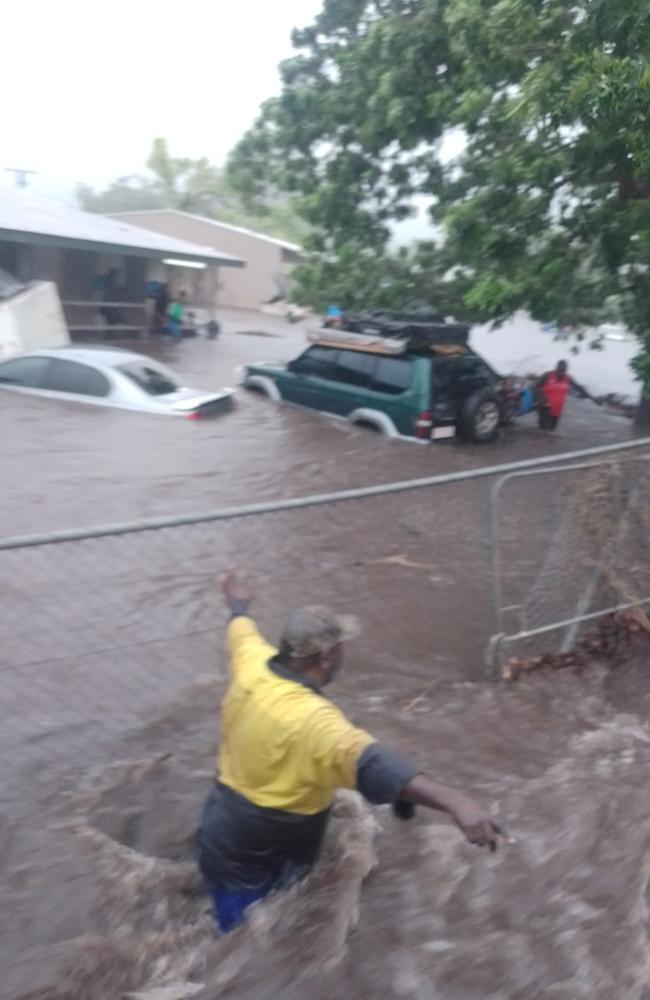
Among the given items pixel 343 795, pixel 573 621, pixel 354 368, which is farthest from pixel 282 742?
pixel 354 368

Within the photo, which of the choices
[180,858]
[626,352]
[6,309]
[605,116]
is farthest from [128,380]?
[626,352]

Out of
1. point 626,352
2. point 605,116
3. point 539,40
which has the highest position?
point 539,40

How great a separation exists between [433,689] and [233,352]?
848 inches

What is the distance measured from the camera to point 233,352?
88.1ft

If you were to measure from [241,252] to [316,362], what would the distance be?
30060mm

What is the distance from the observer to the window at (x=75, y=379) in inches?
583

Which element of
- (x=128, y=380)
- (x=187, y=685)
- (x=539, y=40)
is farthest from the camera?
(x=128, y=380)

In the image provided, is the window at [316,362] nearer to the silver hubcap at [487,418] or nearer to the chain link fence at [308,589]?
the silver hubcap at [487,418]

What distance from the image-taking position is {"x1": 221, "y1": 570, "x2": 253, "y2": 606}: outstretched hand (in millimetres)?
4129

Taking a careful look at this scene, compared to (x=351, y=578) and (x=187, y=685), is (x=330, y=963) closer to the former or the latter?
(x=187, y=685)

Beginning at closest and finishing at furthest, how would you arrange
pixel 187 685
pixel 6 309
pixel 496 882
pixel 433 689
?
pixel 496 882 < pixel 187 685 < pixel 433 689 < pixel 6 309

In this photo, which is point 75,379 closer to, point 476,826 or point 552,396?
point 552,396

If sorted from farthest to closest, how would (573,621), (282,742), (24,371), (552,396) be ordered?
(552,396) → (24,371) → (573,621) → (282,742)

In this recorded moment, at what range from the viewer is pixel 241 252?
146ft
